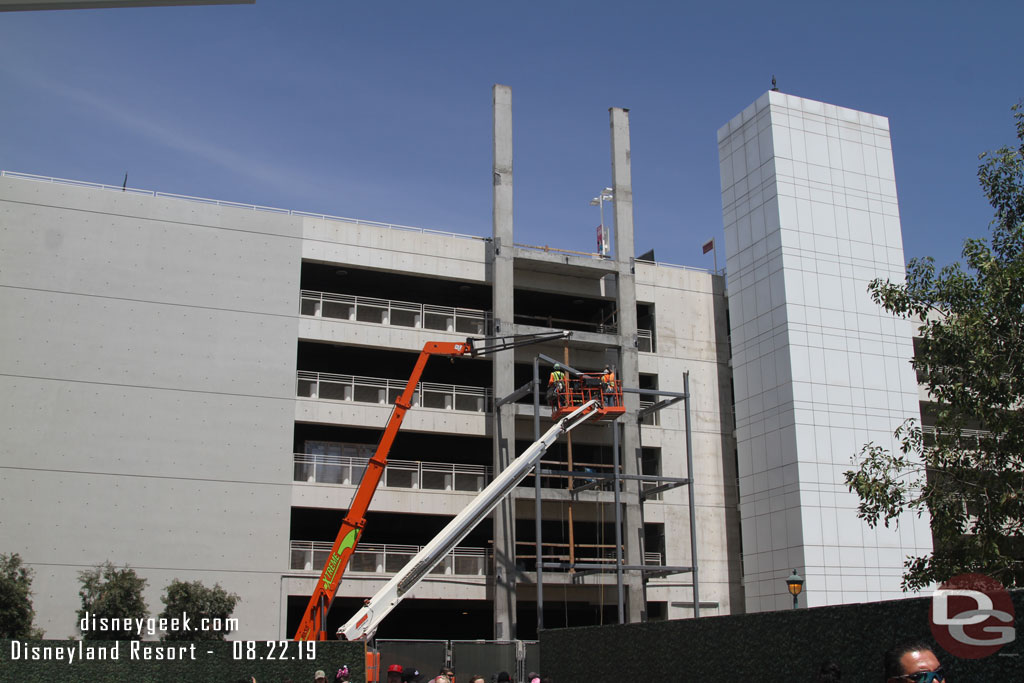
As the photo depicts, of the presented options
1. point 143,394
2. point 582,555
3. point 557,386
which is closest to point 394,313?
point 557,386

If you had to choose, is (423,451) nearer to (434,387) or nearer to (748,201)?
(434,387)

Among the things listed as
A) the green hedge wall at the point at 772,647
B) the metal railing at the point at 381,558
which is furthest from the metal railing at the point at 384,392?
the green hedge wall at the point at 772,647

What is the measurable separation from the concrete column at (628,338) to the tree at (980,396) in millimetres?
18562

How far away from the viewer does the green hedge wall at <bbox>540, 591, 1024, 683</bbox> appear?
37.2ft

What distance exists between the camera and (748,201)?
4484 centimetres

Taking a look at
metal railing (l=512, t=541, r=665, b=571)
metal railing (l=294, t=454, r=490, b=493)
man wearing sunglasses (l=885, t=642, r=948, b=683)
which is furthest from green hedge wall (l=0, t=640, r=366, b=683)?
metal railing (l=512, t=541, r=665, b=571)

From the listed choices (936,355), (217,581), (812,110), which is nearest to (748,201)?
(812,110)

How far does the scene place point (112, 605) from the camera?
106ft

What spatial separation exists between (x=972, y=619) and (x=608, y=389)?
25.4 m

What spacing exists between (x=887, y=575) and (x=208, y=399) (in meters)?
28.8

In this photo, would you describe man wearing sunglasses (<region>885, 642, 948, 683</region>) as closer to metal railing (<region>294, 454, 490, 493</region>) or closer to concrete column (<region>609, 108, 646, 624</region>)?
metal railing (<region>294, 454, 490, 493</region>)

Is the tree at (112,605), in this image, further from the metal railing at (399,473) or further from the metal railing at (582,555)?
the metal railing at (582,555)

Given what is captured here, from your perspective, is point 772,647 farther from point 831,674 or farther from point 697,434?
point 697,434

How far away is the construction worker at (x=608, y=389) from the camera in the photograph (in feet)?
119
